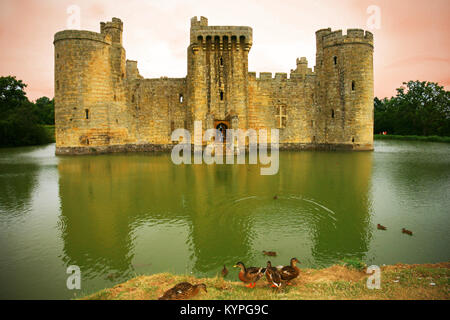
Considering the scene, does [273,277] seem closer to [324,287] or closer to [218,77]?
[324,287]

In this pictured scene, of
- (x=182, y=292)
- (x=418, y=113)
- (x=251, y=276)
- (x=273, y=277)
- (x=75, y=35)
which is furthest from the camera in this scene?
(x=418, y=113)

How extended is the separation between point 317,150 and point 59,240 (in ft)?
90.0

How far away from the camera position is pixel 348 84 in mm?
27500

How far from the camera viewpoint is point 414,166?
18.7 metres

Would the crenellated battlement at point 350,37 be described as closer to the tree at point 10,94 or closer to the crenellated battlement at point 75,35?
the crenellated battlement at point 75,35

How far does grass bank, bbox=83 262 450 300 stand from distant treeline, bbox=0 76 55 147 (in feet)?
145

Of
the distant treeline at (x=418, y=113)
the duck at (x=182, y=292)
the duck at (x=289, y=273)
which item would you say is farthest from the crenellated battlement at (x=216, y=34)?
the distant treeline at (x=418, y=113)

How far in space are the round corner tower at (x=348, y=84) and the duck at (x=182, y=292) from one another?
26871mm

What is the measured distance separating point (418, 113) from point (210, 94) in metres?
46.4

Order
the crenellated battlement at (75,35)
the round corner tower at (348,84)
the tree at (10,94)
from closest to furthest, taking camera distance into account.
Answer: the crenellated battlement at (75,35)
the round corner tower at (348,84)
the tree at (10,94)

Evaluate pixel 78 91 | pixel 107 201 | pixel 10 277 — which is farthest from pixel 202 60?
pixel 10 277

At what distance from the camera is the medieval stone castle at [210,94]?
25688 millimetres

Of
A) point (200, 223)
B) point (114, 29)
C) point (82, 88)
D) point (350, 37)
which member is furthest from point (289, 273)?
point (114, 29)
